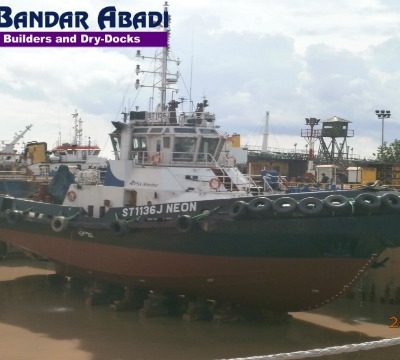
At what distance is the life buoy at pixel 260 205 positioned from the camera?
9242 millimetres

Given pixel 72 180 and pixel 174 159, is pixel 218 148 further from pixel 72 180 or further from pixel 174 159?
pixel 72 180

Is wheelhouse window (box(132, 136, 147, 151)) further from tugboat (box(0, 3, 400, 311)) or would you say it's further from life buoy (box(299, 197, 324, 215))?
life buoy (box(299, 197, 324, 215))

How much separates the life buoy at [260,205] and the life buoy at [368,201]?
135 centimetres

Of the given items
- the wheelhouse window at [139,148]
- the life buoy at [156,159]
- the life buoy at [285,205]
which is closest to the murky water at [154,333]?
the life buoy at [285,205]

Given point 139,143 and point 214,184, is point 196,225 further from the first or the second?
point 139,143

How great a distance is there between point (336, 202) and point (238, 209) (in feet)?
5.04

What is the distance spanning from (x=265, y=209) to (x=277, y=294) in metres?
1.55

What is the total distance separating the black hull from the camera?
912cm

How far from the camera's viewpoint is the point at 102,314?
445 inches

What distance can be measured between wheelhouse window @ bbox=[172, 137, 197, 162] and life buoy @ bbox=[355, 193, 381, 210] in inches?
165

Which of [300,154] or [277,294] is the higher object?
[300,154]

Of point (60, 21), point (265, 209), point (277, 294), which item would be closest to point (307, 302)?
point (277, 294)

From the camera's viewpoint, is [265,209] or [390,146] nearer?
[265,209]

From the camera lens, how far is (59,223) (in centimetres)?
1191
